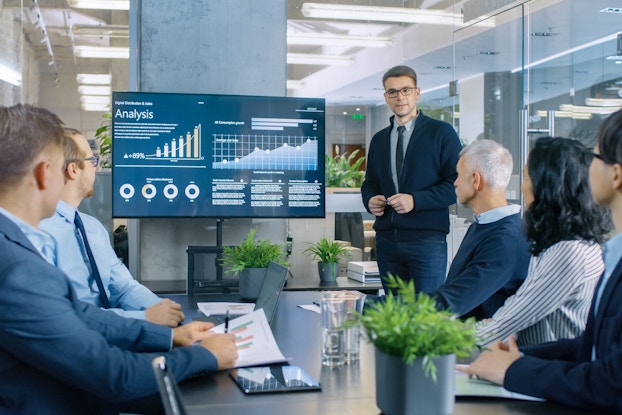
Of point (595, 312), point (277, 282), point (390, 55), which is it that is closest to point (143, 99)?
point (277, 282)

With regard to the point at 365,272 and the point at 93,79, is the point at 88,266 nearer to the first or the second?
the point at 365,272

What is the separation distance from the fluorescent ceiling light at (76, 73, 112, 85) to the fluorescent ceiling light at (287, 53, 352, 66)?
6.26ft

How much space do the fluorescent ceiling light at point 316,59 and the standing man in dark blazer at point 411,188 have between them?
3.07m

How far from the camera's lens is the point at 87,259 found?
102 inches

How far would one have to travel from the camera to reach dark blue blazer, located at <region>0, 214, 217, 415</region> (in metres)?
1.42

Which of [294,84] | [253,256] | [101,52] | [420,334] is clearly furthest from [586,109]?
[420,334]

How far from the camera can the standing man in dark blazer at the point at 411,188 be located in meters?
3.73

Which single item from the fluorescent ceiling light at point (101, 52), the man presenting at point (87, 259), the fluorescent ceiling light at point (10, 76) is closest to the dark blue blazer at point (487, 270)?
the man presenting at point (87, 259)

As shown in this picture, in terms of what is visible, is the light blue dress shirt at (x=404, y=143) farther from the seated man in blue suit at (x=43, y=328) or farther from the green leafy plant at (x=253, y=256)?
the seated man in blue suit at (x=43, y=328)

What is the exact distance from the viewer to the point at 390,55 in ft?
26.6

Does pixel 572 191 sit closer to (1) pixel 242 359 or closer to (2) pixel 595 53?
(1) pixel 242 359

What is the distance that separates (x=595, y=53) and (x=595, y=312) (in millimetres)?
3365

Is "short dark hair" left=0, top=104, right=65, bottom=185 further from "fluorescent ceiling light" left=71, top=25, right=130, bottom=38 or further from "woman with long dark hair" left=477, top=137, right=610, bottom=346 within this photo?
"fluorescent ceiling light" left=71, top=25, right=130, bottom=38

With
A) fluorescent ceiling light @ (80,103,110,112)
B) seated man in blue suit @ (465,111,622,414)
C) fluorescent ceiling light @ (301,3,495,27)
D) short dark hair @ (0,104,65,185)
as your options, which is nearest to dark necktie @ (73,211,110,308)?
short dark hair @ (0,104,65,185)
